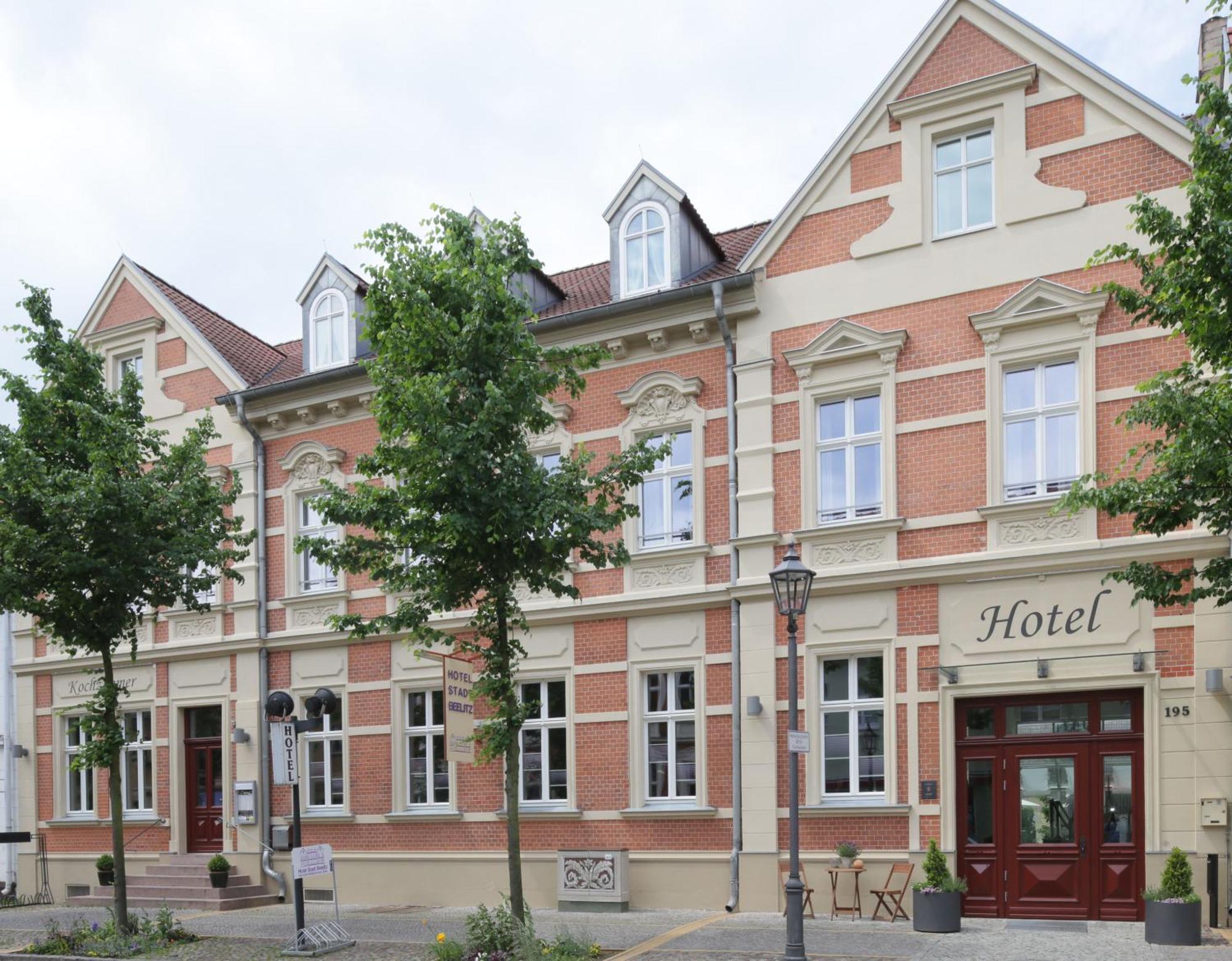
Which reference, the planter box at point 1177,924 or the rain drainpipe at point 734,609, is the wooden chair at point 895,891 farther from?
the planter box at point 1177,924

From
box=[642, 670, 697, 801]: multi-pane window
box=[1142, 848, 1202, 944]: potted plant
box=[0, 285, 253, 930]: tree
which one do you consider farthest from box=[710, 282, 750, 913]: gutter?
box=[0, 285, 253, 930]: tree

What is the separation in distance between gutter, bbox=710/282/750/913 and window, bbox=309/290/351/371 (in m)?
→ 7.51

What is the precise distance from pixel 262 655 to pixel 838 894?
10.8 m

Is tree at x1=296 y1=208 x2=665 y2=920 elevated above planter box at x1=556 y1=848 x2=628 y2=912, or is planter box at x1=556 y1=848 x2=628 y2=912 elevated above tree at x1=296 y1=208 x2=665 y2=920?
tree at x1=296 y1=208 x2=665 y2=920

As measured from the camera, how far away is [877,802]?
656 inches

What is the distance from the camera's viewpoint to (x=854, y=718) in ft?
56.2

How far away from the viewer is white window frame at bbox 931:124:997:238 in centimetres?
1684

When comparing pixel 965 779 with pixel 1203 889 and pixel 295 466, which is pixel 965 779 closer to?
pixel 1203 889

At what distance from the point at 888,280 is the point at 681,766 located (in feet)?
23.3

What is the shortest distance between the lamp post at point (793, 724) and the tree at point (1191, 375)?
103 inches

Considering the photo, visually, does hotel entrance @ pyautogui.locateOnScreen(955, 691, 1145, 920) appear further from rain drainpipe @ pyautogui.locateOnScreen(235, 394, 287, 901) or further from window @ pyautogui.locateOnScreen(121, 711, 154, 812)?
window @ pyautogui.locateOnScreen(121, 711, 154, 812)

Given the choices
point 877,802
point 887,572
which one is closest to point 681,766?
point 877,802

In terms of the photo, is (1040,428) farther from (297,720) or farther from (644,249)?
(297,720)

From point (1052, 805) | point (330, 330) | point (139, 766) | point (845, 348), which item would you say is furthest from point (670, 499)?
point (139, 766)
